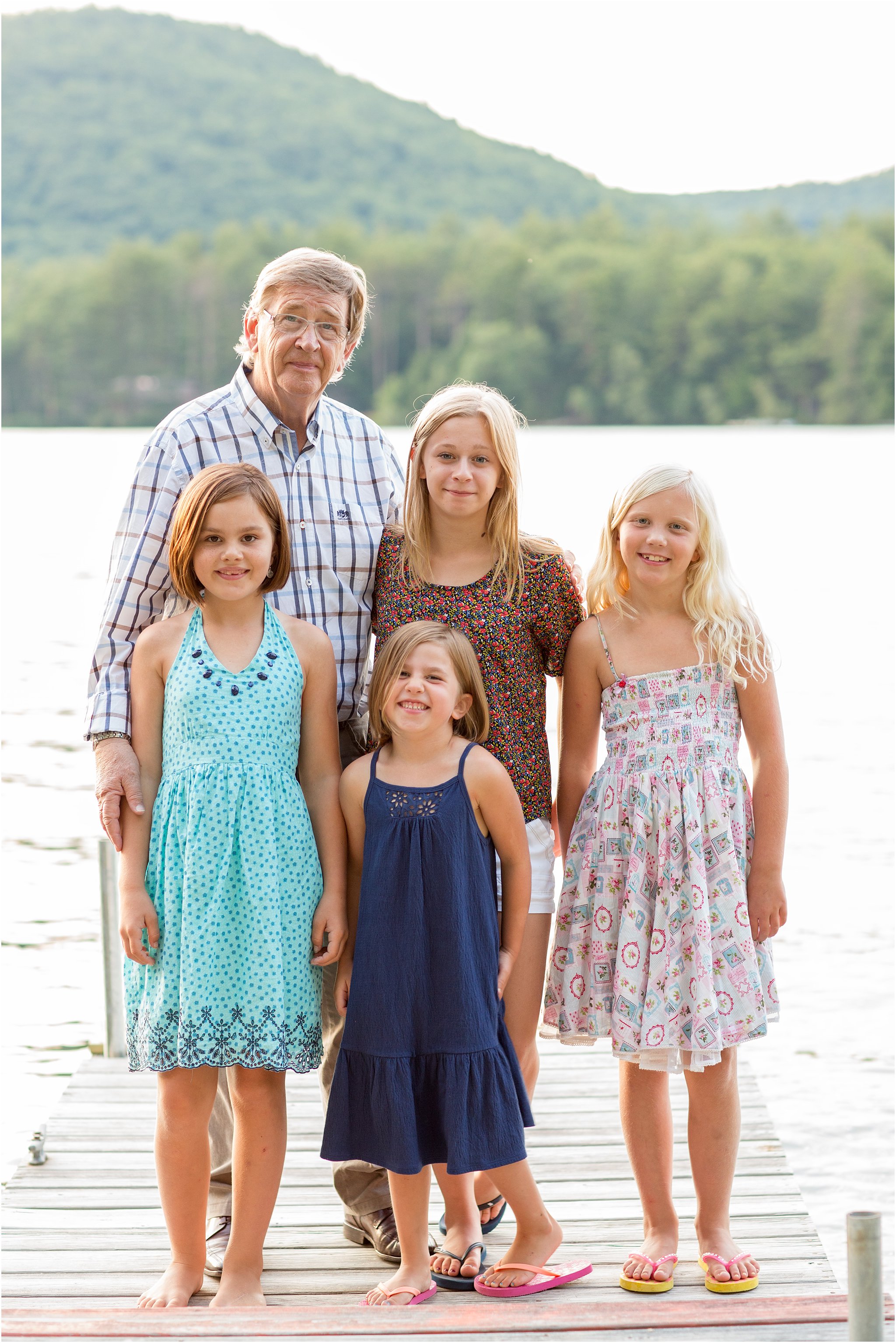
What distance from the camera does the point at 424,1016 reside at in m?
2.57

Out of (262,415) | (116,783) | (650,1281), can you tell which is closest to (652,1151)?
(650,1281)

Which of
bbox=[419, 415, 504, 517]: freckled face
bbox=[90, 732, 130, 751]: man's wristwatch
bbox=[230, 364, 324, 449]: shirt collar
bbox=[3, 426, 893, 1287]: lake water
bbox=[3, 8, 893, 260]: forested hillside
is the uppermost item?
bbox=[3, 8, 893, 260]: forested hillside

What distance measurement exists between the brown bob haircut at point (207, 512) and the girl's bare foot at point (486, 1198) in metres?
1.36

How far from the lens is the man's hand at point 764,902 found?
276cm

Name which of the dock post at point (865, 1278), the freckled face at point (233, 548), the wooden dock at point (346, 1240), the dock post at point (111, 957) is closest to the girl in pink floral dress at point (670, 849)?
the wooden dock at point (346, 1240)

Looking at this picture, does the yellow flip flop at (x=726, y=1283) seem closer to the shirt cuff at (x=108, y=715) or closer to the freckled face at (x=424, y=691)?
the freckled face at (x=424, y=691)

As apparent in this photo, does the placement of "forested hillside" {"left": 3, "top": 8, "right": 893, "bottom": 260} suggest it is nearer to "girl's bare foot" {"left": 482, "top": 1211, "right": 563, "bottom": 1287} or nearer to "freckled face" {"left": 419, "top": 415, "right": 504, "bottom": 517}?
"freckled face" {"left": 419, "top": 415, "right": 504, "bottom": 517}

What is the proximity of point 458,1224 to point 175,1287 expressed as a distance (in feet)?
1.82

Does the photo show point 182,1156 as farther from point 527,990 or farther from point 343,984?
point 527,990

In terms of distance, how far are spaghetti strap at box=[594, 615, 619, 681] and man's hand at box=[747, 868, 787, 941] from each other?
472mm

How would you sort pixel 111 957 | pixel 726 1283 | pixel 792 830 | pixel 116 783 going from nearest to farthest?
pixel 116 783
pixel 726 1283
pixel 111 957
pixel 792 830

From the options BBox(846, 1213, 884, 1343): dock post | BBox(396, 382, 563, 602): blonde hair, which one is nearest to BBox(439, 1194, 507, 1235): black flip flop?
BBox(846, 1213, 884, 1343): dock post

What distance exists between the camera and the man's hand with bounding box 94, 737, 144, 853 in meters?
2.62

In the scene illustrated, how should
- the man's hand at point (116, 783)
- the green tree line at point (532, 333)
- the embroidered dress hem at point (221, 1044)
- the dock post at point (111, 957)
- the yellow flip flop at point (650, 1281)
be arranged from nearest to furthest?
the embroidered dress hem at point (221, 1044) → the man's hand at point (116, 783) → the yellow flip flop at point (650, 1281) → the dock post at point (111, 957) → the green tree line at point (532, 333)
